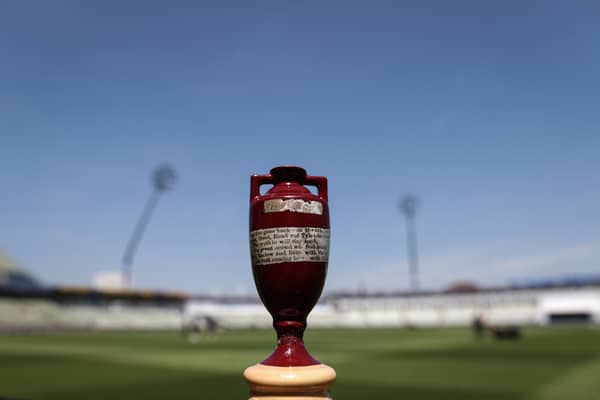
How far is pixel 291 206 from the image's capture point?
2.76 m

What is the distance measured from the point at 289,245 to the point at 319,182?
1.79ft

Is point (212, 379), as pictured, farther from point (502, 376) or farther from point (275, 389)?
point (275, 389)

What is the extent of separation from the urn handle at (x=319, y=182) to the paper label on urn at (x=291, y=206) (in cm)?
24

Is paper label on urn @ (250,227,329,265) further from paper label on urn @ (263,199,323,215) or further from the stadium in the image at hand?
the stadium

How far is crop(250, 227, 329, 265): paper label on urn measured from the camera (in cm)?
271

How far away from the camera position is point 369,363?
1582 centimetres

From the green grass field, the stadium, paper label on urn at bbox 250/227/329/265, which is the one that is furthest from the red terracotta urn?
the stadium

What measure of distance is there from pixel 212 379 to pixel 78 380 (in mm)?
3050

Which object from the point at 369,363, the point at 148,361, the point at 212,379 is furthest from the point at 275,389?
the point at 148,361

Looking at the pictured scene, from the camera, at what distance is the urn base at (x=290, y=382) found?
2598 mm

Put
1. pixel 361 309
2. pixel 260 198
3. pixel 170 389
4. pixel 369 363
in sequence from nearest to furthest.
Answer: pixel 260 198
pixel 170 389
pixel 369 363
pixel 361 309

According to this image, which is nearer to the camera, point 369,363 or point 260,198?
point 260,198

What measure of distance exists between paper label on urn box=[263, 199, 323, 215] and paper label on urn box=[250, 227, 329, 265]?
0.34 feet

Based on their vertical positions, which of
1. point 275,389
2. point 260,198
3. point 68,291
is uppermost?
point 68,291
